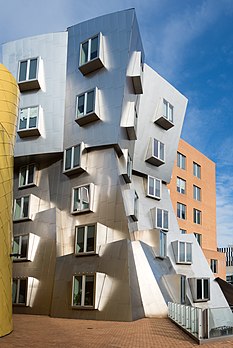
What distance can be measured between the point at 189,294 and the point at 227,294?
7.12 m

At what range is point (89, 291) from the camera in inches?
896

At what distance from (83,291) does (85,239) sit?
308cm

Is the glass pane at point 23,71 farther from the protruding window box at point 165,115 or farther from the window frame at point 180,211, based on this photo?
the window frame at point 180,211

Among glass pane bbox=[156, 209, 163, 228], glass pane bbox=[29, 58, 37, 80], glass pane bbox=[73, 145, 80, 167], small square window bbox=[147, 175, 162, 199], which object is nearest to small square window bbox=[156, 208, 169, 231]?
glass pane bbox=[156, 209, 163, 228]

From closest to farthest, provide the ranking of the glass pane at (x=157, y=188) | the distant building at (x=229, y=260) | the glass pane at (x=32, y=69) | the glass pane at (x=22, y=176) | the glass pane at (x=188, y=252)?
the glass pane at (x=32, y=69), the glass pane at (x=22, y=176), the glass pane at (x=188, y=252), the glass pane at (x=157, y=188), the distant building at (x=229, y=260)

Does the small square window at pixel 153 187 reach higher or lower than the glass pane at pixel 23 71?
lower

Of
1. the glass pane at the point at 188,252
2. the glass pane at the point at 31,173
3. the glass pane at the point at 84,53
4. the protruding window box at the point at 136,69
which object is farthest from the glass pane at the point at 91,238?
the glass pane at the point at 84,53

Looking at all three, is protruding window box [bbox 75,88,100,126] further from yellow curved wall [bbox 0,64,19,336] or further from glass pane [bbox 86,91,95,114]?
yellow curved wall [bbox 0,64,19,336]

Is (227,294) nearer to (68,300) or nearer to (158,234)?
(158,234)

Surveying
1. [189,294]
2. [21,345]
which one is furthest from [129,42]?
[21,345]

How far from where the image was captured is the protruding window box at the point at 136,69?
27.2 m

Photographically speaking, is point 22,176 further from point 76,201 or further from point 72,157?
point 76,201

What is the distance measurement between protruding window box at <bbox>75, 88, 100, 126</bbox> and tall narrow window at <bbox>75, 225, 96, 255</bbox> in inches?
266

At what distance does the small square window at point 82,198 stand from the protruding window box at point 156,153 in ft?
22.8
